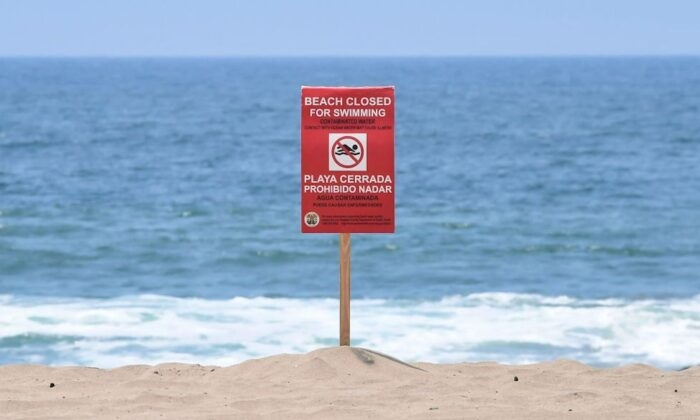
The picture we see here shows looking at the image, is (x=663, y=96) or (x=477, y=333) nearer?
(x=477, y=333)

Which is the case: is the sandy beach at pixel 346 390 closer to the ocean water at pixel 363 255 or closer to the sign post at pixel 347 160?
the sign post at pixel 347 160

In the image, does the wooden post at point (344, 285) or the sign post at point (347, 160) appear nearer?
the sign post at point (347, 160)

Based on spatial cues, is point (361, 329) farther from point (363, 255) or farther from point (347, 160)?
point (363, 255)

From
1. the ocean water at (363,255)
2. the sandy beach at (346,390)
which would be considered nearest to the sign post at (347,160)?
the sandy beach at (346,390)

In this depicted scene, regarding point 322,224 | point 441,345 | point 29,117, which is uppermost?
point 29,117

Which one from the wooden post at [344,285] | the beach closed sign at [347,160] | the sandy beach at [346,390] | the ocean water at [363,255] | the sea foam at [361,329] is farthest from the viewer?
the ocean water at [363,255]

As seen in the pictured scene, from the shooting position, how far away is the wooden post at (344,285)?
8438 mm

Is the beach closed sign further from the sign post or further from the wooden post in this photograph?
the wooden post

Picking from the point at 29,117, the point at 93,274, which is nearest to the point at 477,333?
the point at 93,274

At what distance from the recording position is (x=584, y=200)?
28062 mm

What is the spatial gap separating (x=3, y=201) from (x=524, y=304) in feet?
46.8

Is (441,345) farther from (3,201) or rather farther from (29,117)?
(29,117)

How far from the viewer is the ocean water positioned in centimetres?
1359

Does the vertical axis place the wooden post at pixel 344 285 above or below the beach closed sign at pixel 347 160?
below
